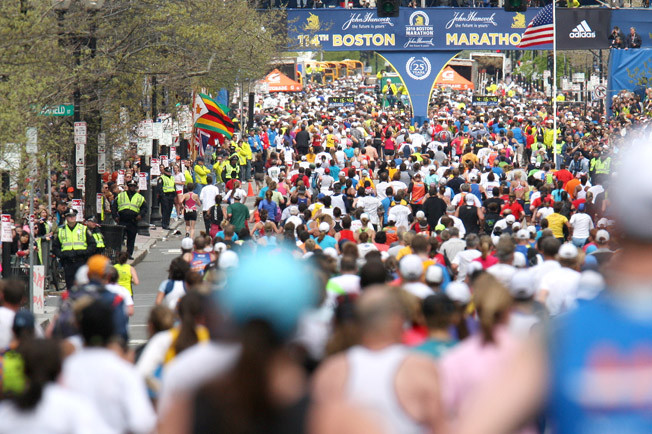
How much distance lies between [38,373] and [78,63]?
60.0ft

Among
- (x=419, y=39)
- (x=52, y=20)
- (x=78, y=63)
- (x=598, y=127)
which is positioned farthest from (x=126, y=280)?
(x=419, y=39)

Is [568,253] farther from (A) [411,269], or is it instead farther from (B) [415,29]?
(B) [415,29]

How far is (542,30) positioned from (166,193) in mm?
11558

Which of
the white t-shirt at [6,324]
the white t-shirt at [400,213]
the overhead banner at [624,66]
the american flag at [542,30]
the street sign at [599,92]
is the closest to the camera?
the white t-shirt at [6,324]

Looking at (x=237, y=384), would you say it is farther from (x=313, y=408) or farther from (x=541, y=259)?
(x=541, y=259)

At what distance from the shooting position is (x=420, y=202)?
2317cm

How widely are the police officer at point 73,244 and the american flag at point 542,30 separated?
58.8ft

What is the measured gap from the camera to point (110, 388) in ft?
18.3

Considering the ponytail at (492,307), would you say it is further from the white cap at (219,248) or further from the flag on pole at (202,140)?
the flag on pole at (202,140)

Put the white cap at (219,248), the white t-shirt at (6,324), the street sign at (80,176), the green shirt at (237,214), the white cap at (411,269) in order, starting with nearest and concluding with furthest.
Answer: the white t-shirt at (6,324) < the white cap at (411,269) < the white cap at (219,248) < the green shirt at (237,214) < the street sign at (80,176)

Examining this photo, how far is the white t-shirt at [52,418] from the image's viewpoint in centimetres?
474

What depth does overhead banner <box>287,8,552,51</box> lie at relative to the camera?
165ft

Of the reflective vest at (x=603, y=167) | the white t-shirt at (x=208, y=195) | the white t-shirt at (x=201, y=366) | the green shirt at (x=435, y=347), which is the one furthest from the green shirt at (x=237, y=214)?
the white t-shirt at (x=201, y=366)

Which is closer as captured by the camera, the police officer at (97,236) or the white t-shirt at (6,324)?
the white t-shirt at (6,324)
